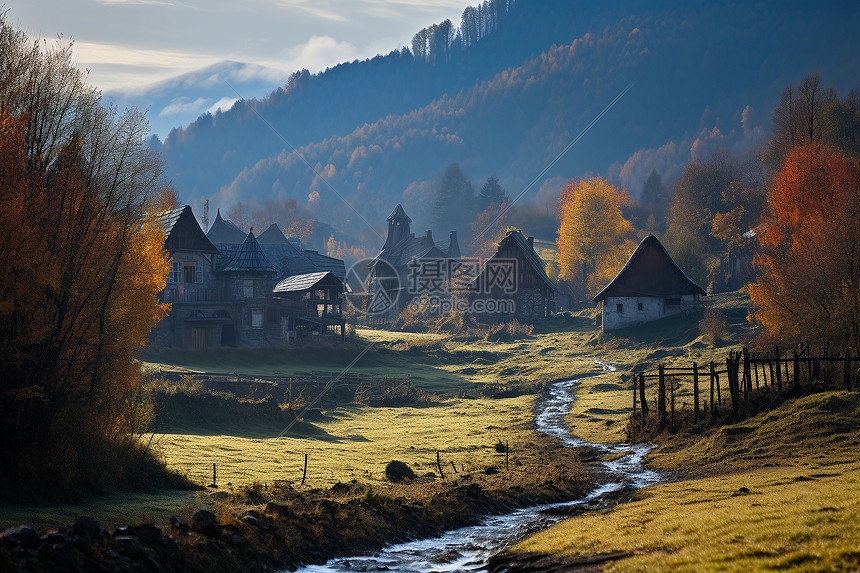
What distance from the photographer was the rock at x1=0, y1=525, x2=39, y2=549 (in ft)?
38.4

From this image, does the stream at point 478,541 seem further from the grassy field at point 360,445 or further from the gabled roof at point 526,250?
the gabled roof at point 526,250

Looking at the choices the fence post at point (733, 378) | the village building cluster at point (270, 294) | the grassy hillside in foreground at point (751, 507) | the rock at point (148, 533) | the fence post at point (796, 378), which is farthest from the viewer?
the village building cluster at point (270, 294)

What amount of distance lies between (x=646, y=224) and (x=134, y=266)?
4705 inches

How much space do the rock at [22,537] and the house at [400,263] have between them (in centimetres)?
8417

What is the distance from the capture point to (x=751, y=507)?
52.3 feet

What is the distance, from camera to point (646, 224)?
430ft

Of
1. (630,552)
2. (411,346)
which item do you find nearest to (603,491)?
(630,552)

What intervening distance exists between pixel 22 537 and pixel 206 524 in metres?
4.04

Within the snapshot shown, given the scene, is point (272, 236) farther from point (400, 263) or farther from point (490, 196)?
point (490, 196)

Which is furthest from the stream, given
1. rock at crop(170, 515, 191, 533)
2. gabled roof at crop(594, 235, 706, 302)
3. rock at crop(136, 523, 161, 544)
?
gabled roof at crop(594, 235, 706, 302)

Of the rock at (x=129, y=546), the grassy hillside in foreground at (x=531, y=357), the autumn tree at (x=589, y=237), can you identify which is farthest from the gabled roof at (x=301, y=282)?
the rock at (x=129, y=546)

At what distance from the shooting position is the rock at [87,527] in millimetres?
12789

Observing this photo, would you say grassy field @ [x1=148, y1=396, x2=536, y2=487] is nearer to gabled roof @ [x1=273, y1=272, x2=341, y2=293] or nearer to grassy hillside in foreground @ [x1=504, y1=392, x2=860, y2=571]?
grassy hillside in foreground @ [x1=504, y1=392, x2=860, y2=571]

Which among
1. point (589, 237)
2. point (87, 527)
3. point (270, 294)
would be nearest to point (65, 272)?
point (87, 527)
